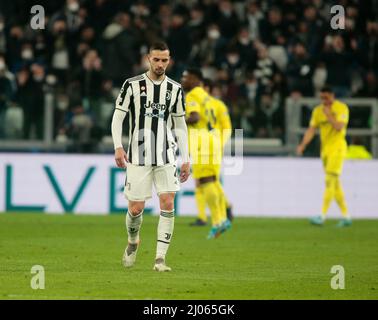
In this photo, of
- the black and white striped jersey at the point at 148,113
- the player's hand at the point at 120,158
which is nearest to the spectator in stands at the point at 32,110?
the black and white striped jersey at the point at 148,113

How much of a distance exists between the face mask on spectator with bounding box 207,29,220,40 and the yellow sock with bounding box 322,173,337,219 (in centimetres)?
525

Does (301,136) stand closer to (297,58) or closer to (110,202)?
(297,58)

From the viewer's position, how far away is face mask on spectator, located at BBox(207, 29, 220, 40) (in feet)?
76.7

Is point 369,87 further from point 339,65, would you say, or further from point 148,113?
point 148,113

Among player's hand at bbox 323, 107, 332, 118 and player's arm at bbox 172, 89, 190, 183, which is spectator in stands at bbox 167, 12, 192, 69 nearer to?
player's hand at bbox 323, 107, 332, 118

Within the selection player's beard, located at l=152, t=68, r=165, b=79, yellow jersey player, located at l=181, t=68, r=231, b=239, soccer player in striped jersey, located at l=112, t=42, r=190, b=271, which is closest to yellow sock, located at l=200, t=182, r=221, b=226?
yellow jersey player, located at l=181, t=68, r=231, b=239

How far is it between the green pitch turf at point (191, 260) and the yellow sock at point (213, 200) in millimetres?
373

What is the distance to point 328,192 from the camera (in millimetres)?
19266

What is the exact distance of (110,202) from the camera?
817 inches

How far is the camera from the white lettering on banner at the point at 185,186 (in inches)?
812

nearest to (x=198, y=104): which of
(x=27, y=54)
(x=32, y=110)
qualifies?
(x=32, y=110)

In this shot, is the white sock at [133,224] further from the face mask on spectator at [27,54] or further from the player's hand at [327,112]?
the face mask on spectator at [27,54]

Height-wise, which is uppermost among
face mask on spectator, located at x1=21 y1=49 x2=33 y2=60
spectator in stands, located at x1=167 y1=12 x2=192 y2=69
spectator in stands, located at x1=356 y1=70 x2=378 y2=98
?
spectator in stands, located at x1=167 y1=12 x2=192 y2=69

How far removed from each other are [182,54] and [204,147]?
6816 millimetres
